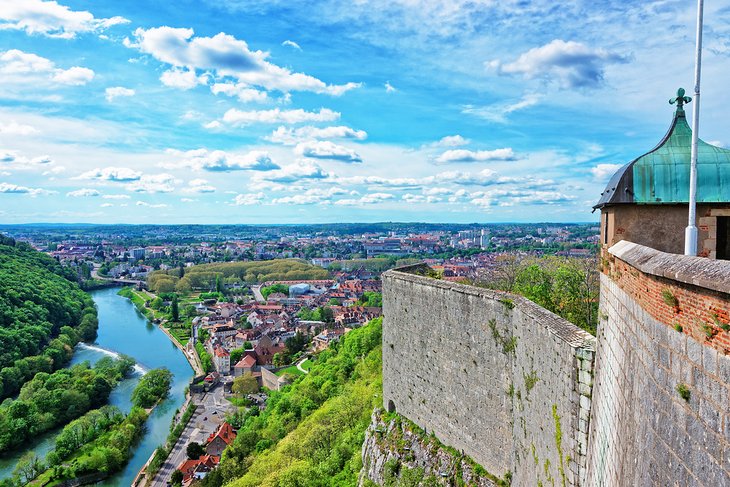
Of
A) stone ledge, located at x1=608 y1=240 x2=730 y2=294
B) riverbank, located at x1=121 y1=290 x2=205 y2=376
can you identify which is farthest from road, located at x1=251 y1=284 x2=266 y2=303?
stone ledge, located at x1=608 y1=240 x2=730 y2=294

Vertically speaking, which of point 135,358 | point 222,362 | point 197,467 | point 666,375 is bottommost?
point 135,358

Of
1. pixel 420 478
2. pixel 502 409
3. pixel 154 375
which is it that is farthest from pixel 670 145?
pixel 154 375

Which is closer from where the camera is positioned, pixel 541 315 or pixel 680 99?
pixel 680 99

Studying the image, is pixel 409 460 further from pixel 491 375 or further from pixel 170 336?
pixel 170 336

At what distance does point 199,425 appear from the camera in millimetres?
36188

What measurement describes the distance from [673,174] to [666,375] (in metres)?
2.98

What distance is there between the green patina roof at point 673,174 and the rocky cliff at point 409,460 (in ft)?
18.9

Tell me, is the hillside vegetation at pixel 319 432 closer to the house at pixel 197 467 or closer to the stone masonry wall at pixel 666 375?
the house at pixel 197 467

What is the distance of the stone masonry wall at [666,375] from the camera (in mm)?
2842

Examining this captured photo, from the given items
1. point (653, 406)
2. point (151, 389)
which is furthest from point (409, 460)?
point (151, 389)

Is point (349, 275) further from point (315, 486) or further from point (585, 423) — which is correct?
point (585, 423)

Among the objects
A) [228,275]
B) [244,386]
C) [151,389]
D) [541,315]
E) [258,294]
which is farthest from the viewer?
[228,275]

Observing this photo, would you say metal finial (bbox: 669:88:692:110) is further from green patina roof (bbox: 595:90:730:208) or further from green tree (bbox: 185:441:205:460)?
green tree (bbox: 185:441:205:460)

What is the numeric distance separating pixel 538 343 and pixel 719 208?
2900 millimetres
